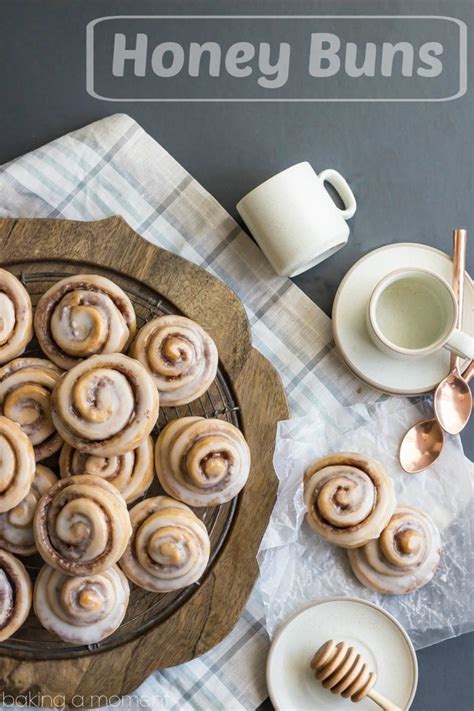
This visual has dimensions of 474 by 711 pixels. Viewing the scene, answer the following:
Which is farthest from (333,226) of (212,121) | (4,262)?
(4,262)

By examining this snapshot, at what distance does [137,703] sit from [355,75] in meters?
1.62

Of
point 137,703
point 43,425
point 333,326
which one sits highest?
point 333,326

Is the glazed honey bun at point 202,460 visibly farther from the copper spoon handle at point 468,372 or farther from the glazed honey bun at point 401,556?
the copper spoon handle at point 468,372

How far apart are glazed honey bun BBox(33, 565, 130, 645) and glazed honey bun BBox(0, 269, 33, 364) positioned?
1.57 feet

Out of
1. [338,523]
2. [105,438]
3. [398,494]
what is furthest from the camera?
[398,494]

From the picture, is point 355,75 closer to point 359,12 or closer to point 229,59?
point 359,12

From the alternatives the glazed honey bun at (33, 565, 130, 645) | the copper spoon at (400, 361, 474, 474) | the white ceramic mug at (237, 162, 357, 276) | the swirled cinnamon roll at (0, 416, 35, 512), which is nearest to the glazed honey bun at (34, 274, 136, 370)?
the swirled cinnamon roll at (0, 416, 35, 512)

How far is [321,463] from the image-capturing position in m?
1.93

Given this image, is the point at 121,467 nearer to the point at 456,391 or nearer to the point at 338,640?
the point at 338,640

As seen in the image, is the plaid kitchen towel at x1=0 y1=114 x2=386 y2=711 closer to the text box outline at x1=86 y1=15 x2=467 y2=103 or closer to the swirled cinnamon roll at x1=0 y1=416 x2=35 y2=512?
the text box outline at x1=86 y1=15 x2=467 y2=103

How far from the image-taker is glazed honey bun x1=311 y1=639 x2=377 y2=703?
1.87 metres

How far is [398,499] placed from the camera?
199 centimetres

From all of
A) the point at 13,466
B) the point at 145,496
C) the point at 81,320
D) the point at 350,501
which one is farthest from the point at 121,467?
the point at 350,501

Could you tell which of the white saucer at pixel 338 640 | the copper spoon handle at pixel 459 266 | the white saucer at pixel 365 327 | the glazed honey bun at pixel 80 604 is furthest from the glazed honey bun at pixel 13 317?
the copper spoon handle at pixel 459 266
